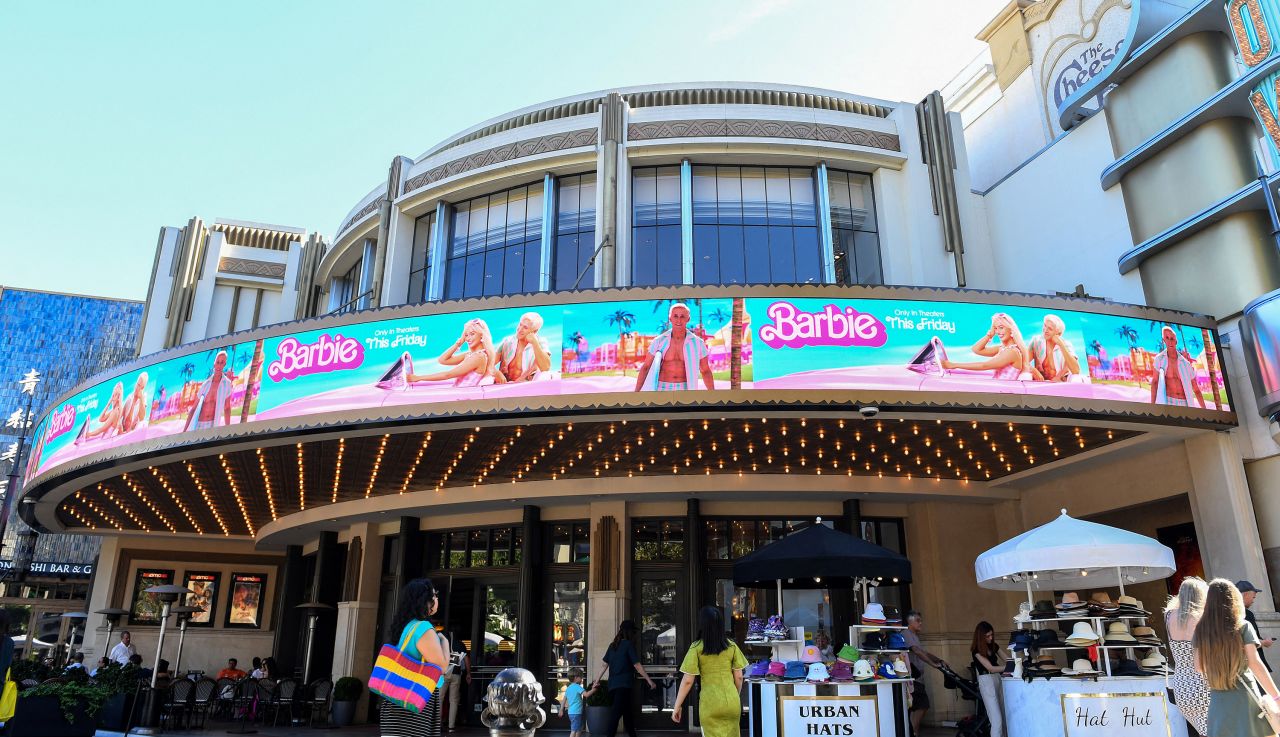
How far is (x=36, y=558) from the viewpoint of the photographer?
204 feet

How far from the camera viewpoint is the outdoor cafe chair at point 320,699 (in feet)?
57.1

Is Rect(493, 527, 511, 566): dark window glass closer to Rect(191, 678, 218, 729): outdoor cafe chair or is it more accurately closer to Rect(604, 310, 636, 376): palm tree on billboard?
Rect(191, 678, 218, 729): outdoor cafe chair

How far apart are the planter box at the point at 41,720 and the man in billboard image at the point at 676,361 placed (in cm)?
848

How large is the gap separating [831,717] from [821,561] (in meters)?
1.80

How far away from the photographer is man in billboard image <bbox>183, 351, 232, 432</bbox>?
12898 millimetres

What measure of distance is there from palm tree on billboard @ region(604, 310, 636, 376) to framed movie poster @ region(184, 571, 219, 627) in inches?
805

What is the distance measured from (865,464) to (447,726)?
30.2 ft

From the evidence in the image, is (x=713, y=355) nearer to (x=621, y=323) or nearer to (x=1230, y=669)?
(x=621, y=323)

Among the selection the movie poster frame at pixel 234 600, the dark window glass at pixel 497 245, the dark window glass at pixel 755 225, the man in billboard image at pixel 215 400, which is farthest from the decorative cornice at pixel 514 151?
the movie poster frame at pixel 234 600

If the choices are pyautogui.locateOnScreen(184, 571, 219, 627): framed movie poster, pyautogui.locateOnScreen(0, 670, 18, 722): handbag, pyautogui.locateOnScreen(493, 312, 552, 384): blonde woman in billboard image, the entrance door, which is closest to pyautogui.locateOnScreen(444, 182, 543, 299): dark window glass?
pyautogui.locateOnScreen(493, 312, 552, 384): blonde woman in billboard image

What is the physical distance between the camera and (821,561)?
10195mm

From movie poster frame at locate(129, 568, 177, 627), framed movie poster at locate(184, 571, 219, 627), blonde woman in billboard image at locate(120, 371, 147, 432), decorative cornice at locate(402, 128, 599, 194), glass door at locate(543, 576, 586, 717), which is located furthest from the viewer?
framed movie poster at locate(184, 571, 219, 627)

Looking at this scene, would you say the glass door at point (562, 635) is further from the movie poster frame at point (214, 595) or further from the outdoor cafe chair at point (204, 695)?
the movie poster frame at point (214, 595)

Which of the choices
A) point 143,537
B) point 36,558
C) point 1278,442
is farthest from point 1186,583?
point 36,558
